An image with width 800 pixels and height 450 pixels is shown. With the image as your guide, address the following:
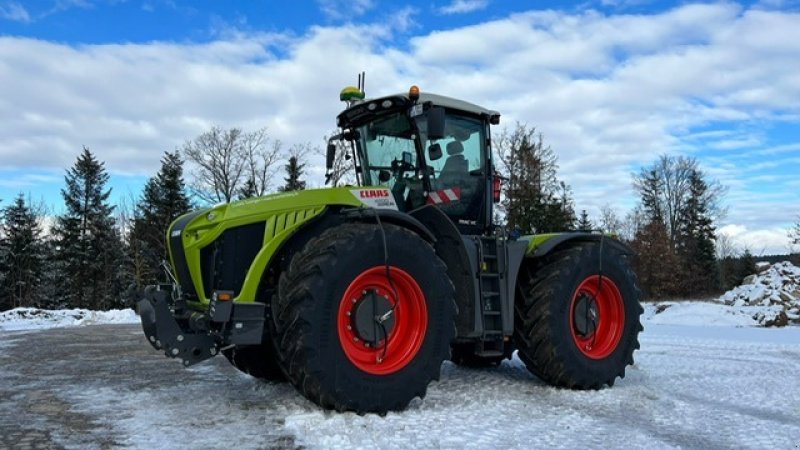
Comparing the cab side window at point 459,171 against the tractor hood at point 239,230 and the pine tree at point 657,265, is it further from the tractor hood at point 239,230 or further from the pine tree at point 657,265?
the pine tree at point 657,265

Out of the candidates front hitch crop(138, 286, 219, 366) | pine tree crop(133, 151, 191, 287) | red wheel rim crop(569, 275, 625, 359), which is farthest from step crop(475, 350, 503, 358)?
pine tree crop(133, 151, 191, 287)

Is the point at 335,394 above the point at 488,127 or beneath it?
beneath

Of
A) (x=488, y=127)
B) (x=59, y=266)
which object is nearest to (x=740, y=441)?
(x=488, y=127)

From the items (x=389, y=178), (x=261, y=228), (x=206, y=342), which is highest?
(x=389, y=178)

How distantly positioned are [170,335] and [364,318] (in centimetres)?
136

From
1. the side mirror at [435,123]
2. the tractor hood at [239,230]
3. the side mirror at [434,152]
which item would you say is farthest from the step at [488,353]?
the side mirror at [435,123]

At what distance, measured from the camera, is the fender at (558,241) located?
6152 mm

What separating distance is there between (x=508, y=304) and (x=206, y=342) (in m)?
2.63

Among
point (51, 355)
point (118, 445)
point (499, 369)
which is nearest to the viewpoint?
point (118, 445)

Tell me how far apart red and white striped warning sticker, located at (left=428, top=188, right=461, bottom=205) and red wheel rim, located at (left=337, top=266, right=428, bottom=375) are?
1.24 metres

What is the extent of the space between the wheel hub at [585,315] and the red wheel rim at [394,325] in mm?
1989

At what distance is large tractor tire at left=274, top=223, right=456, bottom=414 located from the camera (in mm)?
4387

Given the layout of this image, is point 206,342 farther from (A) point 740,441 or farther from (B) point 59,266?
(B) point 59,266

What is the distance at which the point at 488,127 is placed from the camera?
6543 millimetres
